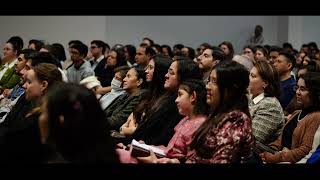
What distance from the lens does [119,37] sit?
1053 centimetres

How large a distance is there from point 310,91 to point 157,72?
3.79 ft

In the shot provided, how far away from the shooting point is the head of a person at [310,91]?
3.50 meters

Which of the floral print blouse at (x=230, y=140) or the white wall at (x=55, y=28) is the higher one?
the white wall at (x=55, y=28)

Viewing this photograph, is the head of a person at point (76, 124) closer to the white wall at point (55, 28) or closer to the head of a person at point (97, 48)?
the head of a person at point (97, 48)

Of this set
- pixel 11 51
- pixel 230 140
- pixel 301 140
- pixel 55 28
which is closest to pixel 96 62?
pixel 11 51

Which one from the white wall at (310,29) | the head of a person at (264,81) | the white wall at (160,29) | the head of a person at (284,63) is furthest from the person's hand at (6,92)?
the white wall at (310,29)

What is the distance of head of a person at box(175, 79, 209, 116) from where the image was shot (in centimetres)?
335

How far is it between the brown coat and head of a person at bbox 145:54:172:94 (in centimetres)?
102

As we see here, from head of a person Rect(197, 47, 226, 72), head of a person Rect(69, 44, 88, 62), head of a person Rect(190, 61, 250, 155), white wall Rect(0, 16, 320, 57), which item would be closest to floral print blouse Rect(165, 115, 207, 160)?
head of a person Rect(190, 61, 250, 155)

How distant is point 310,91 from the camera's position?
352cm

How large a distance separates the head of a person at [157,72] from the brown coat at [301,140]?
1.02 metres

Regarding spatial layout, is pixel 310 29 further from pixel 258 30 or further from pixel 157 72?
pixel 157 72
